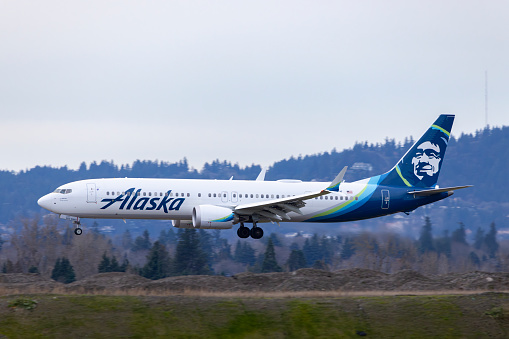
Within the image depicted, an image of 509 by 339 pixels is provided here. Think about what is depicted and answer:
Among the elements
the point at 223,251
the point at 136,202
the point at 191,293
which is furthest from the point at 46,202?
the point at 223,251

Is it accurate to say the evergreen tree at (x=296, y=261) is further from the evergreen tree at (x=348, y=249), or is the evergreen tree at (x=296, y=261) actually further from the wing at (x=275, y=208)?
the wing at (x=275, y=208)

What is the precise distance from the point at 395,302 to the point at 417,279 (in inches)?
369

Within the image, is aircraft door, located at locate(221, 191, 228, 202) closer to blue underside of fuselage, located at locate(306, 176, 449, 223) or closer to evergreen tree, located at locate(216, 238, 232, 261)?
blue underside of fuselage, located at locate(306, 176, 449, 223)

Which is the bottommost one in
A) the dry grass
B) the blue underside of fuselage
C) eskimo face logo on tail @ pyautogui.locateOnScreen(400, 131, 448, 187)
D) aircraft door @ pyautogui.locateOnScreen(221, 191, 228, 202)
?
the dry grass

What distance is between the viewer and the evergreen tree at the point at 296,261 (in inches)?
3258

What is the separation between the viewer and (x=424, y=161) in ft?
168

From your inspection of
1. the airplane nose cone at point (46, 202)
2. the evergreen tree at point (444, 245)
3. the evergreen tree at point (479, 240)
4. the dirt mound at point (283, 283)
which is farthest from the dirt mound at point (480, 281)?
the evergreen tree at point (479, 240)

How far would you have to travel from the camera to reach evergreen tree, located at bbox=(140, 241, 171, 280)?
7031cm

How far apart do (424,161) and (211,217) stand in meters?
16.0

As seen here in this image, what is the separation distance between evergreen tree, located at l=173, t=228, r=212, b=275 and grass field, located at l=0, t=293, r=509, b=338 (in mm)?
47362

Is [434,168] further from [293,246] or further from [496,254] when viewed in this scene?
[293,246]

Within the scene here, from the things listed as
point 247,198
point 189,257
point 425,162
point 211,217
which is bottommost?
point 189,257

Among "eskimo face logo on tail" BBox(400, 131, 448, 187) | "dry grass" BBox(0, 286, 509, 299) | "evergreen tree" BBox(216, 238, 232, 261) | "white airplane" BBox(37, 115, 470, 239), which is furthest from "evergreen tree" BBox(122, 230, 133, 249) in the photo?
"dry grass" BBox(0, 286, 509, 299)

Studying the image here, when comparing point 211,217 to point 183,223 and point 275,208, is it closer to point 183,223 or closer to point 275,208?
point 275,208
